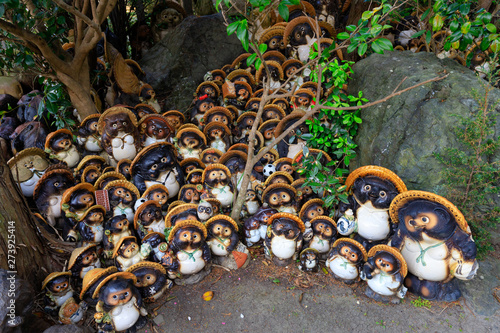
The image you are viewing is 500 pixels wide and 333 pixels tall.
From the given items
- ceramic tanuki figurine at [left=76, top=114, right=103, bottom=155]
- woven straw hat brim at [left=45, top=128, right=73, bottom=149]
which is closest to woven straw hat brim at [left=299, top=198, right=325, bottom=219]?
ceramic tanuki figurine at [left=76, top=114, right=103, bottom=155]

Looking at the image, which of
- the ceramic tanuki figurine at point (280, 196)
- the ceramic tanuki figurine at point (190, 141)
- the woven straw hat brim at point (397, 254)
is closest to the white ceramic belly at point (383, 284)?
the woven straw hat brim at point (397, 254)

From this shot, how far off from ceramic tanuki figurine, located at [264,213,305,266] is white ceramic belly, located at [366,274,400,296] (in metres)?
0.87

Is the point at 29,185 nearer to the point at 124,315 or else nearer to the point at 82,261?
the point at 82,261

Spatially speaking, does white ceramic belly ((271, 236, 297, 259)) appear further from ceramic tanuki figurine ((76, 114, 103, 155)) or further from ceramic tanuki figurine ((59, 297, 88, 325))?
ceramic tanuki figurine ((76, 114, 103, 155))

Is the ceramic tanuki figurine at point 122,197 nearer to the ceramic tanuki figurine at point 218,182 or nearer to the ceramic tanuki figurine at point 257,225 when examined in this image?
the ceramic tanuki figurine at point 218,182

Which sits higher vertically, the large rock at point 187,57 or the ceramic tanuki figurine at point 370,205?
the large rock at point 187,57

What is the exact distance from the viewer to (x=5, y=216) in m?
2.93

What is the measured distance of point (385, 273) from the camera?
9.96ft

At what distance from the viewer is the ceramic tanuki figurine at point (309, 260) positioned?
3.52 meters

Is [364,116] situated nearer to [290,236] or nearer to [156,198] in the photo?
[290,236]

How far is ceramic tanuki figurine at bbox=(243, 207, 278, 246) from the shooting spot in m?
3.78

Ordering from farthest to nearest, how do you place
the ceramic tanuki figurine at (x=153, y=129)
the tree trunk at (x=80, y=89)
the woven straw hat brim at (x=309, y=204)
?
the ceramic tanuki figurine at (x=153, y=129)
the tree trunk at (x=80, y=89)
the woven straw hat brim at (x=309, y=204)

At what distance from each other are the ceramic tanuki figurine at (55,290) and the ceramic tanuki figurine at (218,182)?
1.84 meters

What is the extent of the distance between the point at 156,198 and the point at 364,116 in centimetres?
304
